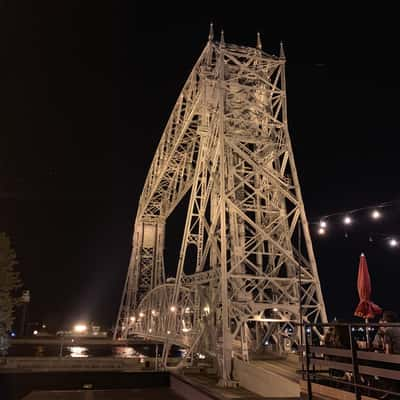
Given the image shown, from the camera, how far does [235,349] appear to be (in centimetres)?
1359

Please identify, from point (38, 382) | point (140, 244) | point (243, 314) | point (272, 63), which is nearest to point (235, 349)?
point (243, 314)

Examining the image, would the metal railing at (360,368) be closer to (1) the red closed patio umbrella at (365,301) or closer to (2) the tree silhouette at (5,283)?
(1) the red closed patio umbrella at (365,301)

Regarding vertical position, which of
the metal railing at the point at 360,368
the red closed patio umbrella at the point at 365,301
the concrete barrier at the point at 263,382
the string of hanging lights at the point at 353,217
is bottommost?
the concrete barrier at the point at 263,382

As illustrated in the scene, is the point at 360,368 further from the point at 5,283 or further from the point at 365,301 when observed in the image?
→ the point at 5,283

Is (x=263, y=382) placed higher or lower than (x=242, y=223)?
lower

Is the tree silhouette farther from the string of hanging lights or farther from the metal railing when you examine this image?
the metal railing

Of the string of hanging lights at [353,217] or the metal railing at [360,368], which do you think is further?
the string of hanging lights at [353,217]

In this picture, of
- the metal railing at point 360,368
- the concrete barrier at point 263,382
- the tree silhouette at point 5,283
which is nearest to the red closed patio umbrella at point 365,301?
the metal railing at point 360,368

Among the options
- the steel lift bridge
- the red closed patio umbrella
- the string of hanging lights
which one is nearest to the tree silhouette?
the steel lift bridge

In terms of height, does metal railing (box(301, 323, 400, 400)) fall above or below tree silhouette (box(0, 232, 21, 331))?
below

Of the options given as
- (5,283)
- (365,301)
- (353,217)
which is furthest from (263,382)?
(5,283)

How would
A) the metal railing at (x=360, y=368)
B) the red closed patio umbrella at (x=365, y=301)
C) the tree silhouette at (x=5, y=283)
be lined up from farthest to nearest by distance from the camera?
the tree silhouette at (x=5, y=283) → the red closed patio umbrella at (x=365, y=301) → the metal railing at (x=360, y=368)

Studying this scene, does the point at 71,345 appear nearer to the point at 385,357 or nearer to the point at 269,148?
the point at 269,148

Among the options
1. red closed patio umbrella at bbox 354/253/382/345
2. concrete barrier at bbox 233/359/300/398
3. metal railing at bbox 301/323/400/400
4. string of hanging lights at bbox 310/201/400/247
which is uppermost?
string of hanging lights at bbox 310/201/400/247
